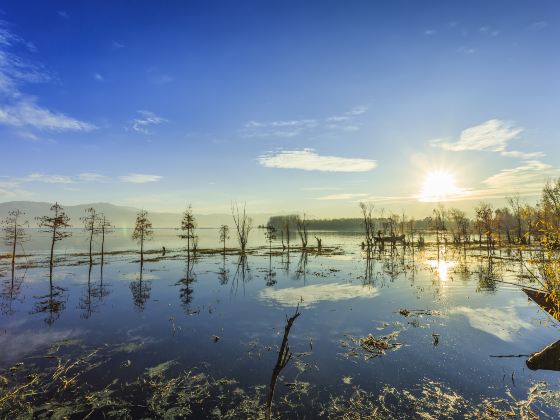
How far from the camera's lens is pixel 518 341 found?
18.3 m

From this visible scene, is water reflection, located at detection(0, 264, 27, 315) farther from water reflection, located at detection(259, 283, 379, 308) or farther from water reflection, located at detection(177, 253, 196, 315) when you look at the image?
water reflection, located at detection(259, 283, 379, 308)

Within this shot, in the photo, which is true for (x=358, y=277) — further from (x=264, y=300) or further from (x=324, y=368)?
(x=324, y=368)

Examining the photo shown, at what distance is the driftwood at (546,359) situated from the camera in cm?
1495

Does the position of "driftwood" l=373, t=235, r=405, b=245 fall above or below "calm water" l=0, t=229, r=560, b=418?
above

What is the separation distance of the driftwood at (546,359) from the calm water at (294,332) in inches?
19.9

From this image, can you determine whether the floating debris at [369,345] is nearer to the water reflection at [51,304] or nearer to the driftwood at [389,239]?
the water reflection at [51,304]

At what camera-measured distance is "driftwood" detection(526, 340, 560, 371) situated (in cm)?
1495

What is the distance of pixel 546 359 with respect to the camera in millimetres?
15484

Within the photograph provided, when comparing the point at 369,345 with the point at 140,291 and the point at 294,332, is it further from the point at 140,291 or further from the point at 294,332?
the point at 140,291

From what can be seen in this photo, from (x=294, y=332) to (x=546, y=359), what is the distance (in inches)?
539

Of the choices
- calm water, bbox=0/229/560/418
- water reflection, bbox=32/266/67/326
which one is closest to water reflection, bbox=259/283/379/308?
calm water, bbox=0/229/560/418

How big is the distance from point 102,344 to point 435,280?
118ft

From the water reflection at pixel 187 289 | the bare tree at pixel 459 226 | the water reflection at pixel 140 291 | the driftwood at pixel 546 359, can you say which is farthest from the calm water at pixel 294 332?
the bare tree at pixel 459 226

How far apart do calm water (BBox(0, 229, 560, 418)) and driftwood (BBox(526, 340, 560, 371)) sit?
1.66ft
